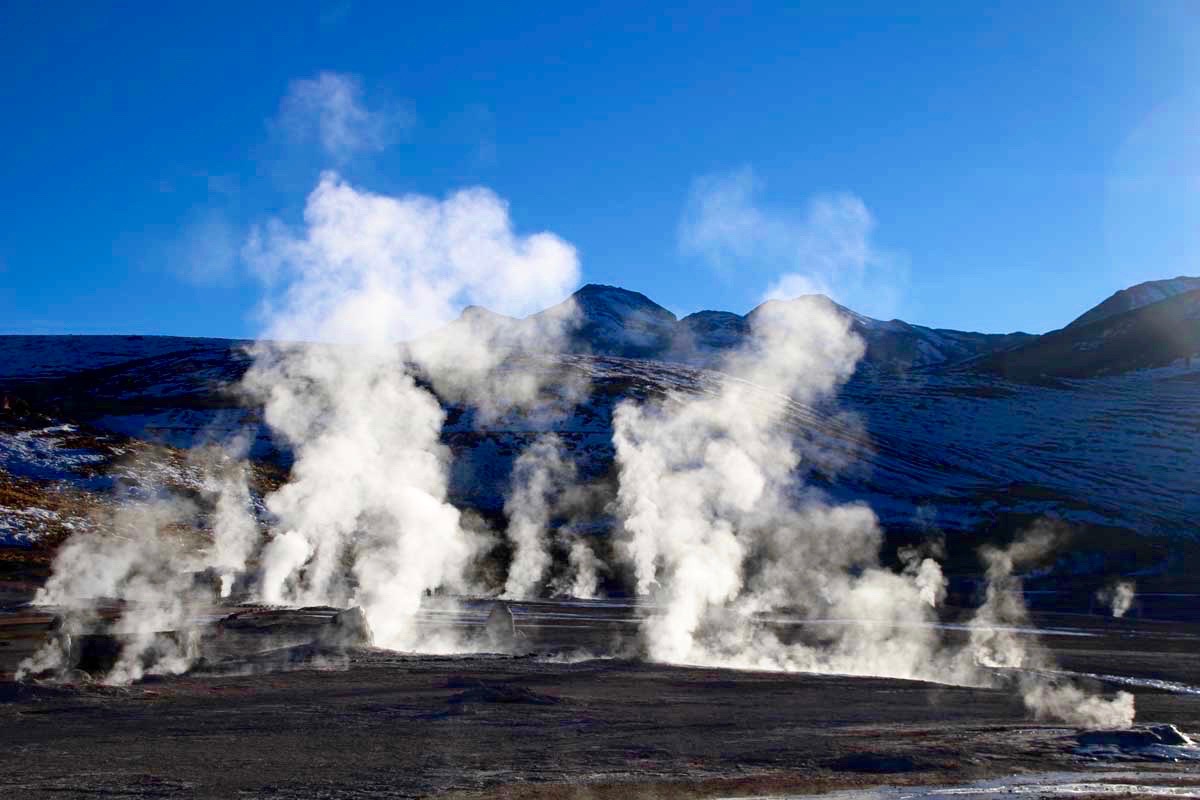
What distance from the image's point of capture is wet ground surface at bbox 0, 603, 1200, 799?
1762cm

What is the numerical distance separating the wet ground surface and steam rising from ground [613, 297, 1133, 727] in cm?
519

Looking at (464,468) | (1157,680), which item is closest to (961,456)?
(464,468)

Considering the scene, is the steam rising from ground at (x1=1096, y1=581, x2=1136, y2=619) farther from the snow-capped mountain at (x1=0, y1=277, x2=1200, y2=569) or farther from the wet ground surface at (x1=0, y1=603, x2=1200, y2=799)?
the wet ground surface at (x1=0, y1=603, x2=1200, y2=799)

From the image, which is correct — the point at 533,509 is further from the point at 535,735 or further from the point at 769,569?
the point at 535,735

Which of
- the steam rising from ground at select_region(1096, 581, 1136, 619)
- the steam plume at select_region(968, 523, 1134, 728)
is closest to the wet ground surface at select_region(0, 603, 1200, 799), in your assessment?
the steam plume at select_region(968, 523, 1134, 728)

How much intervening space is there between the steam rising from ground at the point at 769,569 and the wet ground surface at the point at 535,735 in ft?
17.0

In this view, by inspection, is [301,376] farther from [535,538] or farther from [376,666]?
[376,666]

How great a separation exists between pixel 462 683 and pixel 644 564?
162 ft

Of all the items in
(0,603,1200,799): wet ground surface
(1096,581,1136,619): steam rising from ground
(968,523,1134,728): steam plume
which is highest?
(0,603,1200,799): wet ground surface

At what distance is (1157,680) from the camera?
35906 mm

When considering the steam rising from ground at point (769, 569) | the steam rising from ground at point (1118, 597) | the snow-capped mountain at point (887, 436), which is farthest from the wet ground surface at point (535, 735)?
the snow-capped mountain at point (887, 436)

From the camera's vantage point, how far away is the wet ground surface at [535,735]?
1762 centimetres

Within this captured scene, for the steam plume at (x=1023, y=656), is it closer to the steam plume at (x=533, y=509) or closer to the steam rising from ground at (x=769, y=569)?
the steam rising from ground at (x=769, y=569)

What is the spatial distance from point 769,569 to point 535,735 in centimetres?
6364
